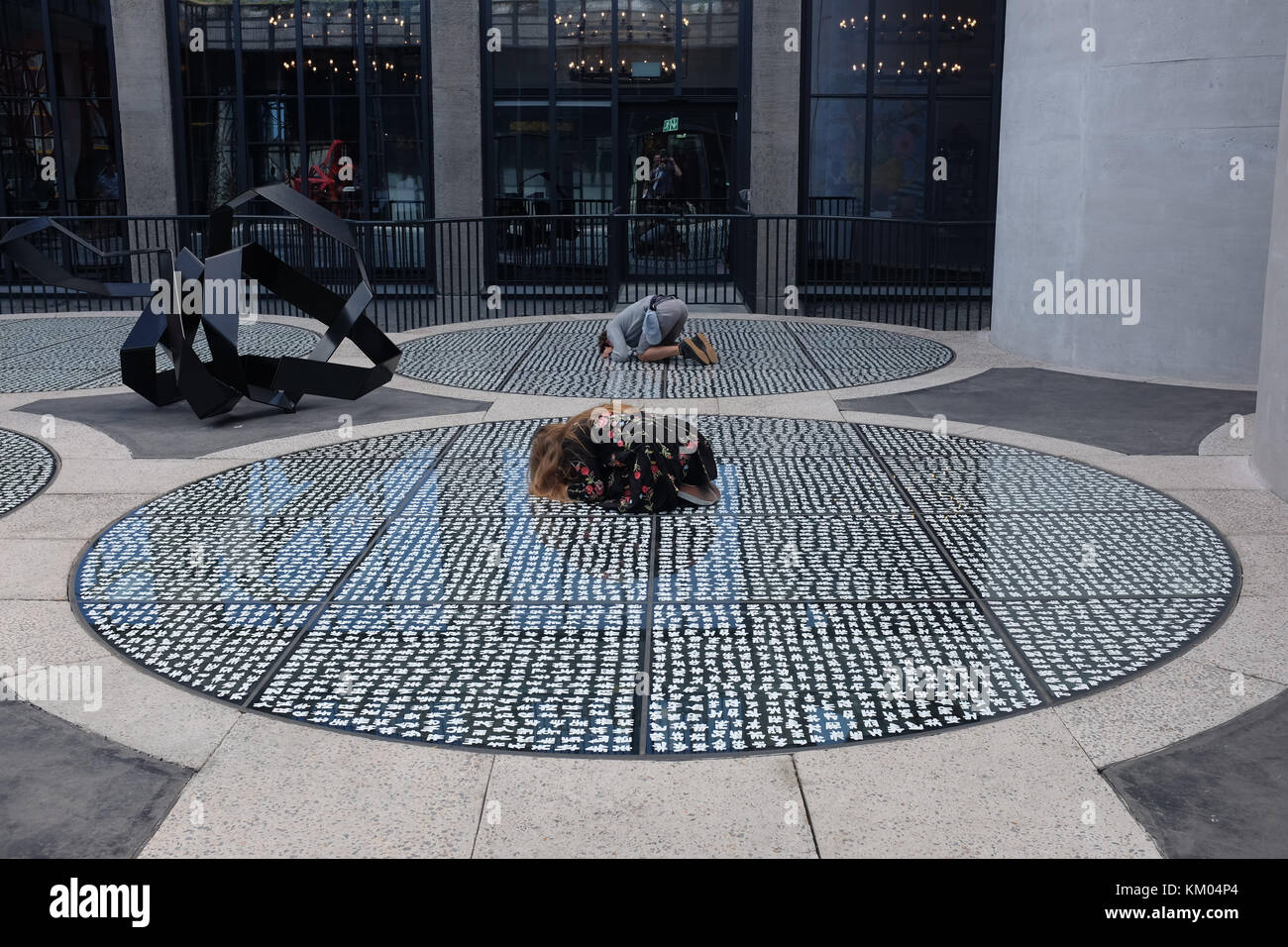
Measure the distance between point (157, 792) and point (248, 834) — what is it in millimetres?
525

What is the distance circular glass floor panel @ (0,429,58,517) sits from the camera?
333 inches

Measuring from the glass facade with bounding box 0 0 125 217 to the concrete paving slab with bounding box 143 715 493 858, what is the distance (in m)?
17.8

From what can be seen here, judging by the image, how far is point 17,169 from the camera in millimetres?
20344

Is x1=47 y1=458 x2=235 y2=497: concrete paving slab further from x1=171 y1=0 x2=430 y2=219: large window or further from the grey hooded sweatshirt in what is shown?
x1=171 y1=0 x2=430 y2=219: large window

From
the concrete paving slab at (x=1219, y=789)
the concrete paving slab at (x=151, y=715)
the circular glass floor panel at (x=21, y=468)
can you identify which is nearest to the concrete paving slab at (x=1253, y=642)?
the concrete paving slab at (x=1219, y=789)

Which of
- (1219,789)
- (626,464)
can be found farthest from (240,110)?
(1219,789)

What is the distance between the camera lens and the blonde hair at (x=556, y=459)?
26.8 feet

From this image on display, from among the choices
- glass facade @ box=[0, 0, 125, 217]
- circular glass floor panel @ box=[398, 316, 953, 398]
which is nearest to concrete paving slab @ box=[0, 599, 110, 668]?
circular glass floor panel @ box=[398, 316, 953, 398]

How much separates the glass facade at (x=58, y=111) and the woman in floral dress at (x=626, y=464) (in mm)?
14895

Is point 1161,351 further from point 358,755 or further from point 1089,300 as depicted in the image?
point 358,755

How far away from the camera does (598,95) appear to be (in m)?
19.6

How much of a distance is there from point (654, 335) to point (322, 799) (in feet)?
30.5

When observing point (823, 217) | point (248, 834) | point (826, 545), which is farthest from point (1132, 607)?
point (823, 217)

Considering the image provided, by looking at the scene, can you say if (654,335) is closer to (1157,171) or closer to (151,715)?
(1157,171)
